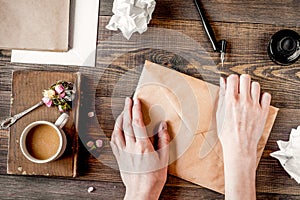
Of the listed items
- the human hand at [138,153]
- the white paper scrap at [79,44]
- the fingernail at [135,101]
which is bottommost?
the human hand at [138,153]

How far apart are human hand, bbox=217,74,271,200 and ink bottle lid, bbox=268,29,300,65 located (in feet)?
0.25

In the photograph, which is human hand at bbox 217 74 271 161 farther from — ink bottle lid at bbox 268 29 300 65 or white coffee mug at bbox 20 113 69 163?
white coffee mug at bbox 20 113 69 163

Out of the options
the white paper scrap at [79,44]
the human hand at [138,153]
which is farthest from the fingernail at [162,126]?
the white paper scrap at [79,44]

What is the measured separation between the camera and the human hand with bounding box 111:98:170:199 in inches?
39.9

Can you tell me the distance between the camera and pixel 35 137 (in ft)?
3.17

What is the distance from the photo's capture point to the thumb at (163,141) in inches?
39.6

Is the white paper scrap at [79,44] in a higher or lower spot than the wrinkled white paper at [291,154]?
higher

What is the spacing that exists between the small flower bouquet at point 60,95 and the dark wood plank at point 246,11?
0.26 meters

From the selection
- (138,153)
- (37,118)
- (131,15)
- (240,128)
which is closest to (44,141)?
(37,118)

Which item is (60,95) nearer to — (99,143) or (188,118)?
(99,143)

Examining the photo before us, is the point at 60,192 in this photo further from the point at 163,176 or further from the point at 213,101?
the point at 213,101

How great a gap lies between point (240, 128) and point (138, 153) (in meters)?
0.24

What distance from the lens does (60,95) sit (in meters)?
0.99

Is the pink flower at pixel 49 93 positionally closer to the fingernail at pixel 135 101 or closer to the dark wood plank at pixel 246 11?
the fingernail at pixel 135 101
